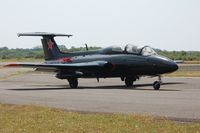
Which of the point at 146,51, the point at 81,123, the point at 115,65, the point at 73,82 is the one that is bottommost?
the point at 73,82

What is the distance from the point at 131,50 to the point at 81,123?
616 inches

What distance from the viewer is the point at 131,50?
2691 centimetres

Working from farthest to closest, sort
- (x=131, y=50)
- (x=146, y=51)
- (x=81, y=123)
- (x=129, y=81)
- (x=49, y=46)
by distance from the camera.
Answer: (x=49, y=46) → (x=129, y=81) → (x=131, y=50) → (x=146, y=51) → (x=81, y=123)

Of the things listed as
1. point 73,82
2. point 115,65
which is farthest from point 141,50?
point 73,82

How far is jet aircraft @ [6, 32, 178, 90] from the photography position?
25380mm

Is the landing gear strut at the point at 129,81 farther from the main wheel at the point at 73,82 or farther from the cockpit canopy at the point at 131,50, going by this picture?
the main wheel at the point at 73,82

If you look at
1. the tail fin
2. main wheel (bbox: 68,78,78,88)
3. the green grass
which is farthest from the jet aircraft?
the green grass

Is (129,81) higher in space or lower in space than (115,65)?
lower

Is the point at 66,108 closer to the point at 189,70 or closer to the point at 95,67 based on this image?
the point at 95,67

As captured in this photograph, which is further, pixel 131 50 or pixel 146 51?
pixel 131 50

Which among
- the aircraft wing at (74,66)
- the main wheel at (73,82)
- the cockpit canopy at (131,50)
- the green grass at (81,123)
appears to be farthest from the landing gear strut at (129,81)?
the green grass at (81,123)

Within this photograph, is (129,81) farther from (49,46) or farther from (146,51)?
(49,46)

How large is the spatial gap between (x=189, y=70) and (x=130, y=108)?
3169 cm

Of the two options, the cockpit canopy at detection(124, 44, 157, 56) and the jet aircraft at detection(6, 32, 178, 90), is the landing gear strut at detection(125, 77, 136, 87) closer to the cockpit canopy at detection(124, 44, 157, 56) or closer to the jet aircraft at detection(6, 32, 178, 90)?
the jet aircraft at detection(6, 32, 178, 90)
